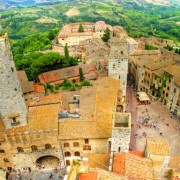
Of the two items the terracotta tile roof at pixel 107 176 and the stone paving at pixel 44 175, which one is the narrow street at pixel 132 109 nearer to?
the stone paving at pixel 44 175

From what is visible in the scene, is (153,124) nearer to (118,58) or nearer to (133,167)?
(118,58)

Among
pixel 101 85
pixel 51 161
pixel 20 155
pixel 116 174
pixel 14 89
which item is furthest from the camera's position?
pixel 101 85

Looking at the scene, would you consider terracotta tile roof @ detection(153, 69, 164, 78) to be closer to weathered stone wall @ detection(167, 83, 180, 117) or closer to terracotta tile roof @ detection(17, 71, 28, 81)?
weathered stone wall @ detection(167, 83, 180, 117)

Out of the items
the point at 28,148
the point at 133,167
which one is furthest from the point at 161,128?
the point at 28,148

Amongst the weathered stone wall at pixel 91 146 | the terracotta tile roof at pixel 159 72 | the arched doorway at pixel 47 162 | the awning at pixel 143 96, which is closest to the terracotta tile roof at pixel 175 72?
the terracotta tile roof at pixel 159 72

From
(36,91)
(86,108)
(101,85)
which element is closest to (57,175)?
(86,108)

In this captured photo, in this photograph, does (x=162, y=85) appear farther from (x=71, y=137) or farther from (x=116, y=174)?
(x=116, y=174)
